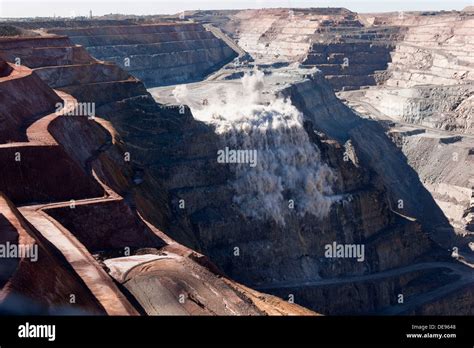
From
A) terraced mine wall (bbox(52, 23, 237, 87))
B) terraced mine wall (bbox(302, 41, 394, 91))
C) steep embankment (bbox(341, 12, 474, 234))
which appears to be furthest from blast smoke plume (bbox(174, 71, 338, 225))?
terraced mine wall (bbox(302, 41, 394, 91))

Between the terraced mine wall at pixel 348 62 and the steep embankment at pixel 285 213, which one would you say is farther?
the terraced mine wall at pixel 348 62

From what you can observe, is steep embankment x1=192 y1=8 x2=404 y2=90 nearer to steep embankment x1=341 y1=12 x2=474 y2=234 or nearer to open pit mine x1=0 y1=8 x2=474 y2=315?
open pit mine x1=0 y1=8 x2=474 y2=315

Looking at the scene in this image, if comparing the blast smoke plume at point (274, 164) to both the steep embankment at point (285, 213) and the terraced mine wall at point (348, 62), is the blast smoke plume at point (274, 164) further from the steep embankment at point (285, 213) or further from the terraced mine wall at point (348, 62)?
→ the terraced mine wall at point (348, 62)

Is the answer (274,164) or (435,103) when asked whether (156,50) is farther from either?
(274,164)

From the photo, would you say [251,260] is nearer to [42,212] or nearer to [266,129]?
[266,129]

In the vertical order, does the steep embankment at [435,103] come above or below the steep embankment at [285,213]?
above

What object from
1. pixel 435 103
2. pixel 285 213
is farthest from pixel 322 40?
pixel 285 213

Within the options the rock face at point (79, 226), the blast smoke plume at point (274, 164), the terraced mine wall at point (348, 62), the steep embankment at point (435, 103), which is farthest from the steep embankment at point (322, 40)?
the rock face at point (79, 226)
